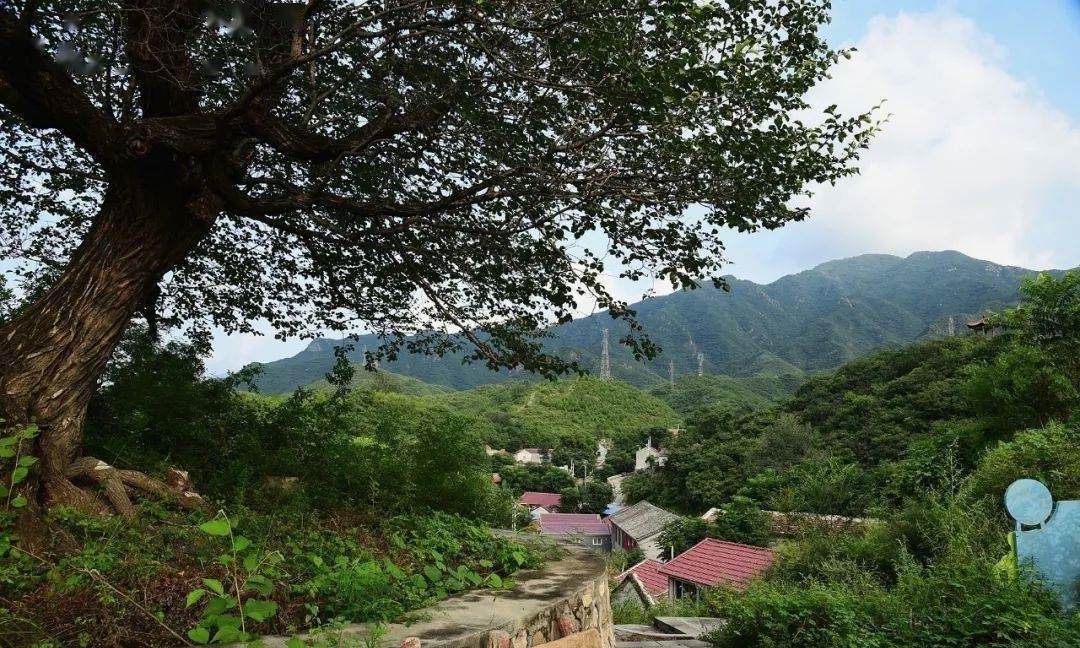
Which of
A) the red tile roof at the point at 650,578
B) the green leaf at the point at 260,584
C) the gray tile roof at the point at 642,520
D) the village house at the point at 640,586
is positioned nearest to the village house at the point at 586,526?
the gray tile roof at the point at 642,520

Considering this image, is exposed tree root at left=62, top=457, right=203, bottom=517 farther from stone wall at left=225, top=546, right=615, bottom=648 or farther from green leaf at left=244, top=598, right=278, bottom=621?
green leaf at left=244, top=598, right=278, bottom=621

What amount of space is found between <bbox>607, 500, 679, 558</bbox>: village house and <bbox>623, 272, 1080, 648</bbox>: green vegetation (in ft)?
24.2

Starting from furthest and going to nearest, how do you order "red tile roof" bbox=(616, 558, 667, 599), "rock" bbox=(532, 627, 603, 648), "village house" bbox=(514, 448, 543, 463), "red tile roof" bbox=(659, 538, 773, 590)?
"village house" bbox=(514, 448, 543, 463) < "red tile roof" bbox=(616, 558, 667, 599) < "red tile roof" bbox=(659, 538, 773, 590) < "rock" bbox=(532, 627, 603, 648)

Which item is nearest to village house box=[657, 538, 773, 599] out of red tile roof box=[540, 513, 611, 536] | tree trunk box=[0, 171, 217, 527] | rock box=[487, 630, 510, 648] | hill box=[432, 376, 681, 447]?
rock box=[487, 630, 510, 648]

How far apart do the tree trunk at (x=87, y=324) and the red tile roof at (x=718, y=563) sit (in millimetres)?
17709

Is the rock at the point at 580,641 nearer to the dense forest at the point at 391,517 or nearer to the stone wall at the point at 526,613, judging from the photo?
the stone wall at the point at 526,613

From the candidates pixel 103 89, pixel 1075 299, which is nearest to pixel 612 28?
pixel 103 89

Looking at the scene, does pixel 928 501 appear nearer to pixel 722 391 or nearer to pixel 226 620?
pixel 226 620

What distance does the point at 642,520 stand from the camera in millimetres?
41531

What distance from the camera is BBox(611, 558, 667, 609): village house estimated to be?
79.7 feet

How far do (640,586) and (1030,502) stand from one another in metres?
18.3

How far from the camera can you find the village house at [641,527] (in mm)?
38406

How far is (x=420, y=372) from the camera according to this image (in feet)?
492

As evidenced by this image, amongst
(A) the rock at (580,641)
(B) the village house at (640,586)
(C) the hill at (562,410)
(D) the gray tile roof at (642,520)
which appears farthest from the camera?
(C) the hill at (562,410)
